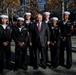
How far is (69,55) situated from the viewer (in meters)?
8.66

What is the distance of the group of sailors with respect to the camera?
810cm

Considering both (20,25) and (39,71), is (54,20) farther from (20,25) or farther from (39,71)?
(39,71)

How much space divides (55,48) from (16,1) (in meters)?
31.2

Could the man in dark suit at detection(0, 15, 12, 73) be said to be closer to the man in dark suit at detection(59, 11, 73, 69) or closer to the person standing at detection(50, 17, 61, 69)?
the person standing at detection(50, 17, 61, 69)

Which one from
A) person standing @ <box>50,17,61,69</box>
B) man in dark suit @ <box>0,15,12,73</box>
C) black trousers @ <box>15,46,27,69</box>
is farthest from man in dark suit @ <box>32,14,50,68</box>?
man in dark suit @ <box>0,15,12,73</box>

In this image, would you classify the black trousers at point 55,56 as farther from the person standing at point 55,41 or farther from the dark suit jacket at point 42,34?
the dark suit jacket at point 42,34

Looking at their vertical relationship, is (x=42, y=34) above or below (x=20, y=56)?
above

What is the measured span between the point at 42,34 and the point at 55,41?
566 mm

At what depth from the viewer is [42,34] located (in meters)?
8.38

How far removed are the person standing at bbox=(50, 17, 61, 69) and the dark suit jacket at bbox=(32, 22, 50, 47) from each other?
241mm

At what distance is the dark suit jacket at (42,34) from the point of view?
329 inches

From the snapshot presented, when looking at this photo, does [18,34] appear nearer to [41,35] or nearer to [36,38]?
[36,38]

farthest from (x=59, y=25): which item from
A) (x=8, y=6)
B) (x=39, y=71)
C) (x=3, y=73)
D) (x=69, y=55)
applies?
(x=8, y=6)

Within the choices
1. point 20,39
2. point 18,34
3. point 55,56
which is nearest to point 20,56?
point 20,39
